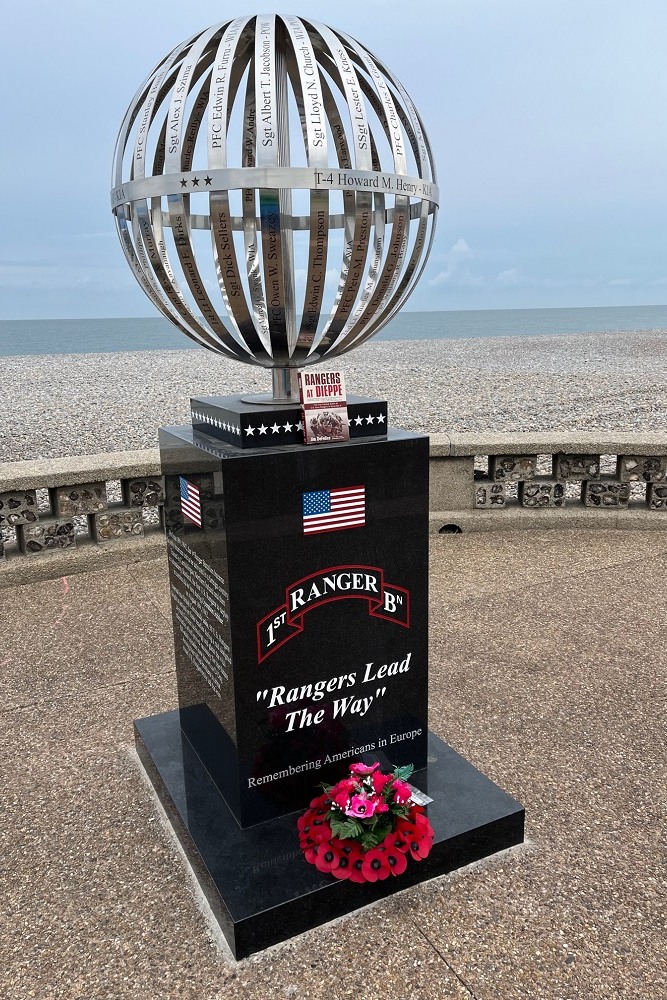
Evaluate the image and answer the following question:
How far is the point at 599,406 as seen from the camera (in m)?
19.3

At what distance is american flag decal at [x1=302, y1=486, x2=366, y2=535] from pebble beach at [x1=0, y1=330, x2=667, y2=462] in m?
5.48

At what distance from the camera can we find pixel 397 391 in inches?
929

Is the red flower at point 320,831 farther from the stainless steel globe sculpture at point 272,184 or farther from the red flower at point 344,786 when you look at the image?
the stainless steel globe sculpture at point 272,184

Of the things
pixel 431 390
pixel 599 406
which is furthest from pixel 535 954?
pixel 431 390

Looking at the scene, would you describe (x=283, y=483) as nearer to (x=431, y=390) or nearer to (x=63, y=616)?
(x=63, y=616)

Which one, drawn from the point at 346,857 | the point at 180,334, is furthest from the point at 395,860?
the point at 180,334

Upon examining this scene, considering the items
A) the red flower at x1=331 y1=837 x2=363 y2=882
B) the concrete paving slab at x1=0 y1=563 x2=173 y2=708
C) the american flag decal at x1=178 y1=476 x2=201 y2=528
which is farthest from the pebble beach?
the red flower at x1=331 y1=837 x2=363 y2=882

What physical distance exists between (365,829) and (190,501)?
139cm

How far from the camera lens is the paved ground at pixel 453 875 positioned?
2527mm

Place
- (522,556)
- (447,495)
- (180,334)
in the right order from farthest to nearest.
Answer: (180,334)
(447,495)
(522,556)

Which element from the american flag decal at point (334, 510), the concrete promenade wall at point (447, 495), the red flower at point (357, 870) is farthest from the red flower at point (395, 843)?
the concrete promenade wall at point (447, 495)

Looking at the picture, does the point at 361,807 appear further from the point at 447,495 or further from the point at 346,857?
the point at 447,495

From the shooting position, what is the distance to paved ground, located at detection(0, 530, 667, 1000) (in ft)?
8.29

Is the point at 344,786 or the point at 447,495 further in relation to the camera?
the point at 447,495
